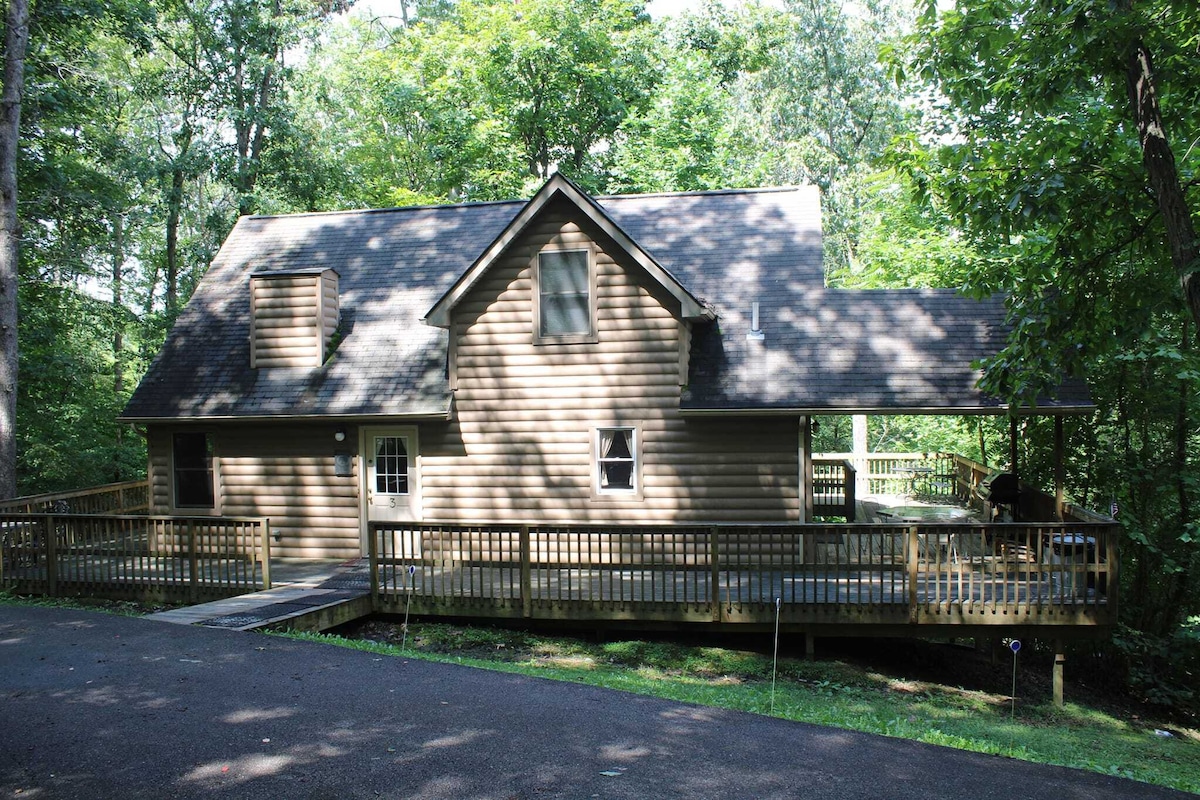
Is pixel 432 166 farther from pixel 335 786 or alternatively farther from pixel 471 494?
pixel 335 786

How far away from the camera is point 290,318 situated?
15305mm

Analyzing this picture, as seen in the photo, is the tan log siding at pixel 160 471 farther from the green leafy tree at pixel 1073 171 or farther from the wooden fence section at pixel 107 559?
the green leafy tree at pixel 1073 171

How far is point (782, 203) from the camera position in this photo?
1616cm

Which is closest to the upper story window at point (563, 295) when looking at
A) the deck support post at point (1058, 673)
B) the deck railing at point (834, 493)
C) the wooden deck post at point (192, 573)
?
the wooden deck post at point (192, 573)

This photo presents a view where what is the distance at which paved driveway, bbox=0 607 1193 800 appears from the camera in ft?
17.5

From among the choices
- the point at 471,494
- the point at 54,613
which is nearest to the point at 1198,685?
the point at 471,494

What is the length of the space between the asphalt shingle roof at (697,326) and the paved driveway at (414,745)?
645 centimetres

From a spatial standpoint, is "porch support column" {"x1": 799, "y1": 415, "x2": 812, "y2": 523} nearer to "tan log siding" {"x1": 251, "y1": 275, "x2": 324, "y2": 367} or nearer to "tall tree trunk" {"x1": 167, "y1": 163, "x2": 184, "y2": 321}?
"tan log siding" {"x1": 251, "y1": 275, "x2": 324, "y2": 367}

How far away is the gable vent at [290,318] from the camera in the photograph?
49.8 feet

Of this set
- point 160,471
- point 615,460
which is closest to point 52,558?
point 160,471

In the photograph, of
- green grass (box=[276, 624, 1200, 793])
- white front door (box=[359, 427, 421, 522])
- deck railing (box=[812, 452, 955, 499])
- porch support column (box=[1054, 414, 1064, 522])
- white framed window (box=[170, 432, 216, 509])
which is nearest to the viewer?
green grass (box=[276, 624, 1200, 793])

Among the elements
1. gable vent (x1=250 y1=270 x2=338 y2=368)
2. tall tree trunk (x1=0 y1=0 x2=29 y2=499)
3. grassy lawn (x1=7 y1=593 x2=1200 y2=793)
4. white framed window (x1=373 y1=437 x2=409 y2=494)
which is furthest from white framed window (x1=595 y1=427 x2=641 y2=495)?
tall tree trunk (x1=0 y1=0 x2=29 y2=499)

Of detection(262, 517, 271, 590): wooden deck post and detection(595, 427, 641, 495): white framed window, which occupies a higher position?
detection(595, 427, 641, 495): white framed window

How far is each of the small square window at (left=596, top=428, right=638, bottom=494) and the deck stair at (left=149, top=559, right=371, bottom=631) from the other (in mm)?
3854
